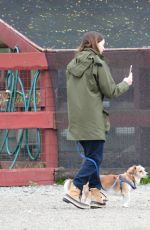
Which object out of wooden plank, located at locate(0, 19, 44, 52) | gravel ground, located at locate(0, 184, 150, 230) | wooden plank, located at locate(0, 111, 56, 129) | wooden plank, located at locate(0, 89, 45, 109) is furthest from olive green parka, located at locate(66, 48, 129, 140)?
wooden plank, located at locate(0, 19, 44, 52)

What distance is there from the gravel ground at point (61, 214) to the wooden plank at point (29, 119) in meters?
1.04

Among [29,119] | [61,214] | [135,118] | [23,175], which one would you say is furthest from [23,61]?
[61,214]

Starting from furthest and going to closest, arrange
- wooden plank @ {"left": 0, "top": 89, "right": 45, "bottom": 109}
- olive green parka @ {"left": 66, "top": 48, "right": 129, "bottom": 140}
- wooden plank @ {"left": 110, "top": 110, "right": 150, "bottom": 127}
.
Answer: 1. wooden plank @ {"left": 0, "top": 89, "right": 45, "bottom": 109}
2. wooden plank @ {"left": 110, "top": 110, "right": 150, "bottom": 127}
3. olive green parka @ {"left": 66, "top": 48, "right": 129, "bottom": 140}

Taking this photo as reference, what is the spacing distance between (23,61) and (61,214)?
340cm

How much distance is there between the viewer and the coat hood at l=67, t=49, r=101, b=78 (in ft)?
25.1

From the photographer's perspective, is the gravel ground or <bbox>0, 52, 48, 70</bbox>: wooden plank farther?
<bbox>0, 52, 48, 70</bbox>: wooden plank

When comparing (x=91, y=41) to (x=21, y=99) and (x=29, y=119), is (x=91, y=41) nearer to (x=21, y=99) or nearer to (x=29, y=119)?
(x=29, y=119)

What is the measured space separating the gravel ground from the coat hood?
1411mm

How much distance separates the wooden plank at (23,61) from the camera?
10328 mm

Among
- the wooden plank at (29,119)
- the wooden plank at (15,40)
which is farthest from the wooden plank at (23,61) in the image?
the wooden plank at (29,119)

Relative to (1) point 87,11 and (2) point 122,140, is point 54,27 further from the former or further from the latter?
(2) point 122,140

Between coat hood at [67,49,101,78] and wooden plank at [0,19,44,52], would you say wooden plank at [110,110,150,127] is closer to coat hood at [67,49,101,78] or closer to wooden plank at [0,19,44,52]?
wooden plank at [0,19,44,52]

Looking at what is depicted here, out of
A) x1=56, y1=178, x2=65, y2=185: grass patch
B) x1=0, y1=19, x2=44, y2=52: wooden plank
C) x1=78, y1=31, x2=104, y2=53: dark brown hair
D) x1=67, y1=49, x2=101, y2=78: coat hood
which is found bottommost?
x1=56, y1=178, x2=65, y2=185: grass patch

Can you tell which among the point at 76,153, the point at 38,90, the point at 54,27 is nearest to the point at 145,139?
the point at 76,153
